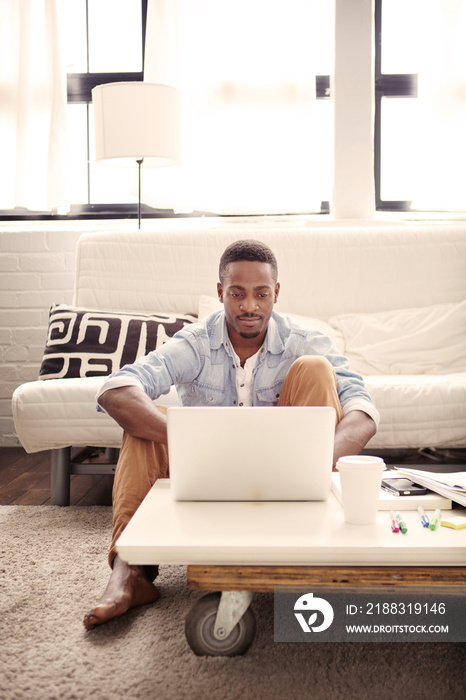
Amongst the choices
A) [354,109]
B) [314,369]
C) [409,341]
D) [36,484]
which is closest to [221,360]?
[314,369]

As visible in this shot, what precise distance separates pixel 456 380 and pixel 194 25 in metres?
2.04

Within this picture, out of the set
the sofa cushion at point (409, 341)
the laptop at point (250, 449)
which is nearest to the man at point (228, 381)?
the laptop at point (250, 449)

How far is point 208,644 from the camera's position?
40.4 inches

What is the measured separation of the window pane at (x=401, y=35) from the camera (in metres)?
3.06

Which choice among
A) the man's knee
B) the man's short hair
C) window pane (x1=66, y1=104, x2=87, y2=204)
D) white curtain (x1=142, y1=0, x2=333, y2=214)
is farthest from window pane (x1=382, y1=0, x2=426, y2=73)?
the man's knee

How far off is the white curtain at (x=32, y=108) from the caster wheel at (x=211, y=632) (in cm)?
246

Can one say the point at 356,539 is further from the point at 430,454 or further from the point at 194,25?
the point at 194,25

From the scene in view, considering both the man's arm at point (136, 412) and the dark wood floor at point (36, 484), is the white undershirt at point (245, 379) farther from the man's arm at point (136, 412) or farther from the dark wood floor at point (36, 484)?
the dark wood floor at point (36, 484)

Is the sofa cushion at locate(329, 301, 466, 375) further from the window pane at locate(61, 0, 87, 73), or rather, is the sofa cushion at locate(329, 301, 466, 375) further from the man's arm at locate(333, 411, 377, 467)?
the window pane at locate(61, 0, 87, 73)

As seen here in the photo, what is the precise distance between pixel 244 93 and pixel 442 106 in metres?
0.89

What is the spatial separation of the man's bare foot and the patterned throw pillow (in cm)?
98

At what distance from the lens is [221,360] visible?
161 cm

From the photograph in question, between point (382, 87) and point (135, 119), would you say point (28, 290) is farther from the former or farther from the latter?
point (382, 87)

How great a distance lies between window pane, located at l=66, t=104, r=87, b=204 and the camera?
3.30 m
